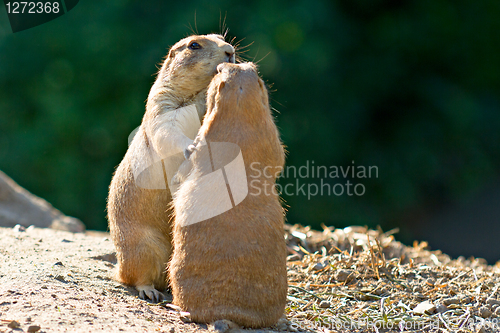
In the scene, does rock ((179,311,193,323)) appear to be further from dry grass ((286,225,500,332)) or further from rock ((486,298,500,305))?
rock ((486,298,500,305))

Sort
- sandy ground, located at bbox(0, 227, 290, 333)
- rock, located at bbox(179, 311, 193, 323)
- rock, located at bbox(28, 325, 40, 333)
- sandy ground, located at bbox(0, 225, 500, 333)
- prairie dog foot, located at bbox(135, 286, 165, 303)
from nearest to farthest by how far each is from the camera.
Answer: rock, located at bbox(28, 325, 40, 333) → sandy ground, located at bbox(0, 227, 290, 333) → sandy ground, located at bbox(0, 225, 500, 333) → rock, located at bbox(179, 311, 193, 323) → prairie dog foot, located at bbox(135, 286, 165, 303)

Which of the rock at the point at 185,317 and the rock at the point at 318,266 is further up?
the rock at the point at 185,317

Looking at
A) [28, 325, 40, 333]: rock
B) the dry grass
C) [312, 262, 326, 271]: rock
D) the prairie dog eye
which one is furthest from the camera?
[312, 262, 326, 271]: rock

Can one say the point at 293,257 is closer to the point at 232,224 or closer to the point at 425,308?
the point at 425,308

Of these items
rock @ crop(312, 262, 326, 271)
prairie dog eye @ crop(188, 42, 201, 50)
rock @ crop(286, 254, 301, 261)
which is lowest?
rock @ crop(286, 254, 301, 261)

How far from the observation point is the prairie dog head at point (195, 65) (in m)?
4.02

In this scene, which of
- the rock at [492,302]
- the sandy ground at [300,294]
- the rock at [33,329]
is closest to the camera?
the rock at [33,329]

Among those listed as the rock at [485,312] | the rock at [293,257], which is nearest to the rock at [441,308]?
the rock at [485,312]

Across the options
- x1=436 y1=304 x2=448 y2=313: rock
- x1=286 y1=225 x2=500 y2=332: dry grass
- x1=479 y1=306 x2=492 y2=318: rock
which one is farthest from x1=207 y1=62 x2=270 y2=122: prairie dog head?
x1=479 y1=306 x2=492 y2=318: rock

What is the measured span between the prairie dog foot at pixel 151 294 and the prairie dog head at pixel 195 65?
159cm

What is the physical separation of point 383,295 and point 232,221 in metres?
1.91

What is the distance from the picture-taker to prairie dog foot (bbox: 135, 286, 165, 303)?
12.8 feet

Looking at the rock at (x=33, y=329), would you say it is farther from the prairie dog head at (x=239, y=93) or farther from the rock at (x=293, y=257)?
the rock at (x=293, y=257)

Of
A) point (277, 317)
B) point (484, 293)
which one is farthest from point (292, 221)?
point (277, 317)
